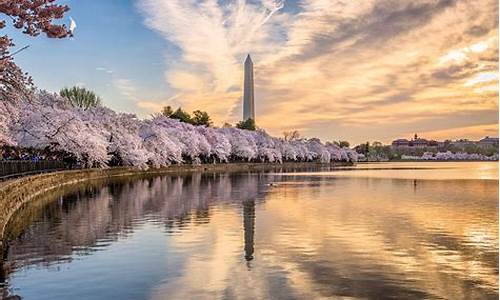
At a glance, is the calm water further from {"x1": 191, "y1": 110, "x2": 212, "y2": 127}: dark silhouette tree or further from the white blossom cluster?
{"x1": 191, "y1": 110, "x2": 212, "y2": 127}: dark silhouette tree

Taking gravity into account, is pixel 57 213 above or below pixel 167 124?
below

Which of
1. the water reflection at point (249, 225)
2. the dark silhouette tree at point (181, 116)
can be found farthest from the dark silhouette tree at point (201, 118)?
the water reflection at point (249, 225)

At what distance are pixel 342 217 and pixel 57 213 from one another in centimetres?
1441

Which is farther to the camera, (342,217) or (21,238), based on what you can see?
(342,217)

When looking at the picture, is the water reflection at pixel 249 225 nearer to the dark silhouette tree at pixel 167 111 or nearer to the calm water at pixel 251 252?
the calm water at pixel 251 252

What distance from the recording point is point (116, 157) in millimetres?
73375

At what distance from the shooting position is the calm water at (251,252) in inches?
516

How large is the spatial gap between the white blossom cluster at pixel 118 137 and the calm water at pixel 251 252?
8137 mm

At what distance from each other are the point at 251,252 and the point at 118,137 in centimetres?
5654

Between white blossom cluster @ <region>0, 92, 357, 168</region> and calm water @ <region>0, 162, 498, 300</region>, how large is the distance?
26.7 feet

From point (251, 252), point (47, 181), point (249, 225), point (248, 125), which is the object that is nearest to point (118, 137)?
point (47, 181)

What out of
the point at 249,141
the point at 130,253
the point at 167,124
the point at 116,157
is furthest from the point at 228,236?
the point at 249,141

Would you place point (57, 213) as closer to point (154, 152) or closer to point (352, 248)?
point (352, 248)

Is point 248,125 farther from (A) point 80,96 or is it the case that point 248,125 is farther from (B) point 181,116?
(A) point 80,96
